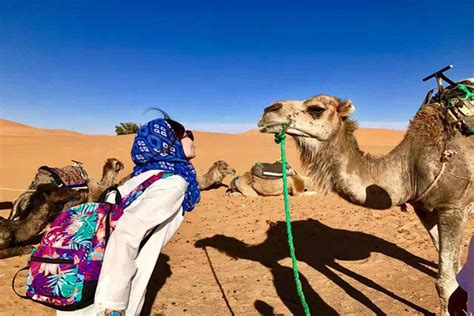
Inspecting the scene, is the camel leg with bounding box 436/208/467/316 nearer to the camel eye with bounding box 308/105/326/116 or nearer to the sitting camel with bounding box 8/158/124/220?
the camel eye with bounding box 308/105/326/116

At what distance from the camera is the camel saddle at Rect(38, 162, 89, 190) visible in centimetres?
643

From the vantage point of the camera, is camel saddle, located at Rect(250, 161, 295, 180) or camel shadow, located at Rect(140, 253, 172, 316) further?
camel saddle, located at Rect(250, 161, 295, 180)

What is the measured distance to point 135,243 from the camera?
5.80ft

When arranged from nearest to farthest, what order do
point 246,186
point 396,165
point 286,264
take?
point 396,165 → point 286,264 → point 246,186

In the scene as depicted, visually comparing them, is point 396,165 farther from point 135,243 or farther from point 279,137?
point 135,243

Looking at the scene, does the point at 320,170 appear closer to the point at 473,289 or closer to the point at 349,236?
the point at 473,289

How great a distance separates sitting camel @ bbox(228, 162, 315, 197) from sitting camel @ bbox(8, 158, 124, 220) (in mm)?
4128

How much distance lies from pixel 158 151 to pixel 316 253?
4519 mm

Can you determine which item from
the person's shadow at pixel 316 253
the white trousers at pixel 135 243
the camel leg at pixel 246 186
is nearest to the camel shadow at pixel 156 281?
the person's shadow at pixel 316 253

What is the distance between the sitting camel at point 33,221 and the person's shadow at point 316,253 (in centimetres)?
251

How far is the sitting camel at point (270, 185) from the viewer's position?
10.1 meters

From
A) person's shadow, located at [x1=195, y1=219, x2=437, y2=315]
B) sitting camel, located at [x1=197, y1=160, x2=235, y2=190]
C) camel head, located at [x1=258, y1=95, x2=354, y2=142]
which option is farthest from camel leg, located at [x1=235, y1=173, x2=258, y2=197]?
camel head, located at [x1=258, y1=95, x2=354, y2=142]

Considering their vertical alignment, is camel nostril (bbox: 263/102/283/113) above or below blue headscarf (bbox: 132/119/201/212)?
above

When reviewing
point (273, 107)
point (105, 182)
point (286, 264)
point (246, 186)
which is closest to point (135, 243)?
point (273, 107)
